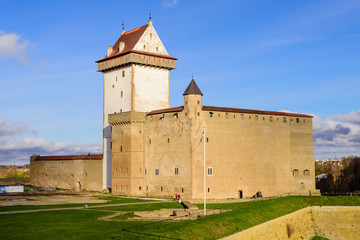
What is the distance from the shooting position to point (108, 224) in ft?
110

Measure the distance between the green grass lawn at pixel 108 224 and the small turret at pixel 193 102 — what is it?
14360 mm

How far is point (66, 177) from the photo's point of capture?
73.1m

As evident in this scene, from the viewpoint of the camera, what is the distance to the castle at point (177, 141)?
54219 mm

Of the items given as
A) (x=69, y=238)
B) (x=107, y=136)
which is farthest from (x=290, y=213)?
(x=107, y=136)

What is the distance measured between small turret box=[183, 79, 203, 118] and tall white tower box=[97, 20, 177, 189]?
10.5 meters

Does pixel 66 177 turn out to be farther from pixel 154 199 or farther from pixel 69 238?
pixel 69 238

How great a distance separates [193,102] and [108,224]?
23994 millimetres

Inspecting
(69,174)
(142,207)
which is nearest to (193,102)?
(142,207)

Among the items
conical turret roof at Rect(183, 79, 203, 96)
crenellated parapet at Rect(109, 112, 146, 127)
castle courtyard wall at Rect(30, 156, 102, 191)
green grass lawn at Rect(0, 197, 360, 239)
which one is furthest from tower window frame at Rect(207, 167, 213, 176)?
castle courtyard wall at Rect(30, 156, 102, 191)

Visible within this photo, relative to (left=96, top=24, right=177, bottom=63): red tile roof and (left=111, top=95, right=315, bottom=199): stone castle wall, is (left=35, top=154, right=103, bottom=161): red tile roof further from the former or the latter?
(left=96, top=24, right=177, bottom=63): red tile roof

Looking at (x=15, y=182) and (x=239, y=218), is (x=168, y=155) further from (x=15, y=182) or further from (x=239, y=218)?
(x=15, y=182)

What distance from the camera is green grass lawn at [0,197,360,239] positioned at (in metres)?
28.9

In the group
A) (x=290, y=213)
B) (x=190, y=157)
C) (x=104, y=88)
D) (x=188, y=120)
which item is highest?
(x=104, y=88)

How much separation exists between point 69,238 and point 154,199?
27.1 m
